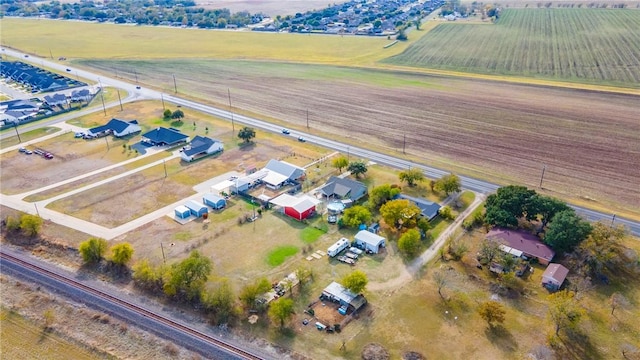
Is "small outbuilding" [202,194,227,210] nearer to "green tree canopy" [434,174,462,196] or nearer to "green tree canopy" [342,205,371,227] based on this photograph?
"green tree canopy" [342,205,371,227]

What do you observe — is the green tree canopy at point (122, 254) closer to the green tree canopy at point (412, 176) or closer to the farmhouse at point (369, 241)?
the farmhouse at point (369, 241)

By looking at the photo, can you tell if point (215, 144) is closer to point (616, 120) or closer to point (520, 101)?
point (520, 101)

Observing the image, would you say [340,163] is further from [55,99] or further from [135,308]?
[55,99]

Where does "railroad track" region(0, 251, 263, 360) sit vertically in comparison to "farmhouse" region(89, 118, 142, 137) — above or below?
below

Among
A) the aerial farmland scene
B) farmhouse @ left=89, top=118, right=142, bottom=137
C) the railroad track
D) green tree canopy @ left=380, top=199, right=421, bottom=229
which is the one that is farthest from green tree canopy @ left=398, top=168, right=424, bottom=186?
farmhouse @ left=89, top=118, right=142, bottom=137

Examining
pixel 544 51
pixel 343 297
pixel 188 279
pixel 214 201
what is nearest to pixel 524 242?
pixel 343 297

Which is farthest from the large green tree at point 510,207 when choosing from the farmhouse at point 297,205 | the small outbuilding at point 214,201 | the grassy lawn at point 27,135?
the grassy lawn at point 27,135
